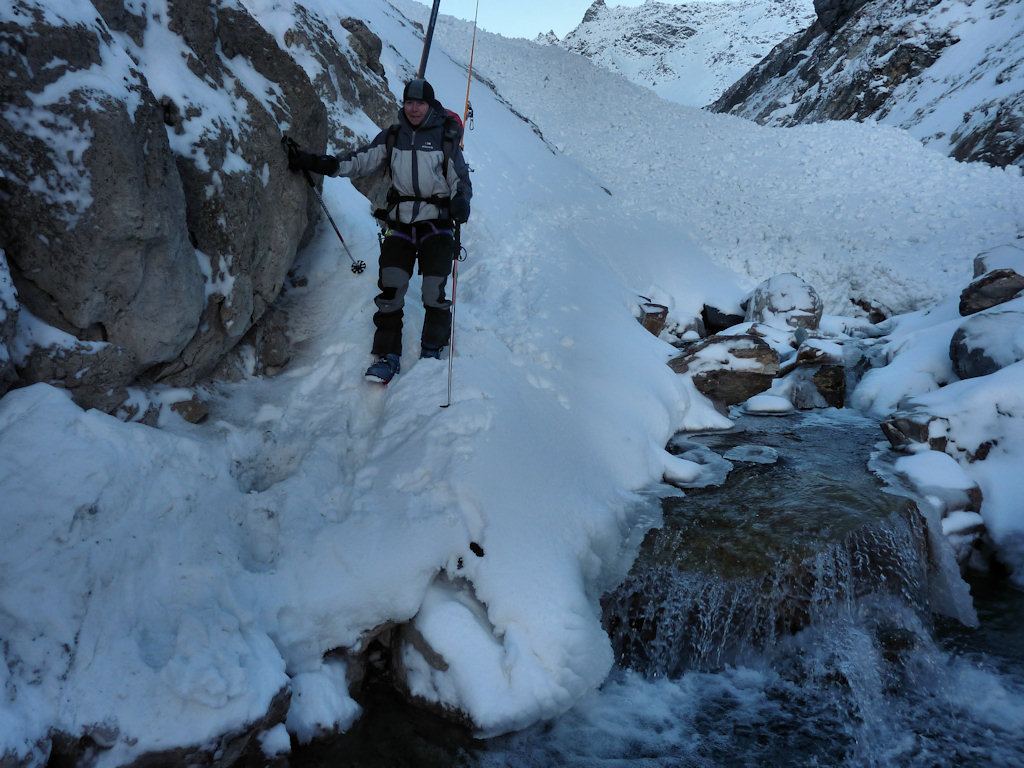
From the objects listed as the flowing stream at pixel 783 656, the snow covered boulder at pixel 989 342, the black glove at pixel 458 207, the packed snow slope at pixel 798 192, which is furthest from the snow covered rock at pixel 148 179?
the packed snow slope at pixel 798 192

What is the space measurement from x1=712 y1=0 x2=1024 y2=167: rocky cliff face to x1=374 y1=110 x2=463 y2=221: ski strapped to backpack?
70.9 feet

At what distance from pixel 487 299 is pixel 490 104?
43.4 feet

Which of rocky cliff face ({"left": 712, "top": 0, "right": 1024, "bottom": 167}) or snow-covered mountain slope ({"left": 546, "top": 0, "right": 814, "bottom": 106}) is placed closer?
rocky cliff face ({"left": 712, "top": 0, "right": 1024, "bottom": 167})

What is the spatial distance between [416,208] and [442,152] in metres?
0.61

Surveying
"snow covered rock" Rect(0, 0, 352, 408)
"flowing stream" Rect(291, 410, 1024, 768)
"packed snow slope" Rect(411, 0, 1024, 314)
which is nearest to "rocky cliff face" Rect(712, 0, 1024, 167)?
"packed snow slope" Rect(411, 0, 1024, 314)

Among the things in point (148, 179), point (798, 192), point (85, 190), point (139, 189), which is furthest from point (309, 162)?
point (798, 192)

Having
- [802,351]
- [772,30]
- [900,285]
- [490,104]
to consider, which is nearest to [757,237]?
[900,285]

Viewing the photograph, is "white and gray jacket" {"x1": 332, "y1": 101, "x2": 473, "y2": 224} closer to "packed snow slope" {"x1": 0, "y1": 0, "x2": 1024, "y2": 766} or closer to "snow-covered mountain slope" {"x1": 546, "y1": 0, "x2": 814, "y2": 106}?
"packed snow slope" {"x1": 0, "y1": 0, "x2": 1024, "y2": 766}

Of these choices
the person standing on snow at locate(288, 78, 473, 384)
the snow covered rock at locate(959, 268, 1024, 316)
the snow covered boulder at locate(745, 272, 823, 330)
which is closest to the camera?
the person standing on snow at locate(288, 78, 473, 384)

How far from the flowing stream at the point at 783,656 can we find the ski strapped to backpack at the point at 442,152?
390cm

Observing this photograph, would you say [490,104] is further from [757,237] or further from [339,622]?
[339,622]

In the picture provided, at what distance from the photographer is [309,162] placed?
5.43m

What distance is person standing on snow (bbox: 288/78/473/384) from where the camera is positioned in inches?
225

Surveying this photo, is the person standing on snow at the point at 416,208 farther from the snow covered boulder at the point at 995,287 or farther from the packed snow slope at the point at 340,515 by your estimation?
the snow covered boulder at the point at 995,287
